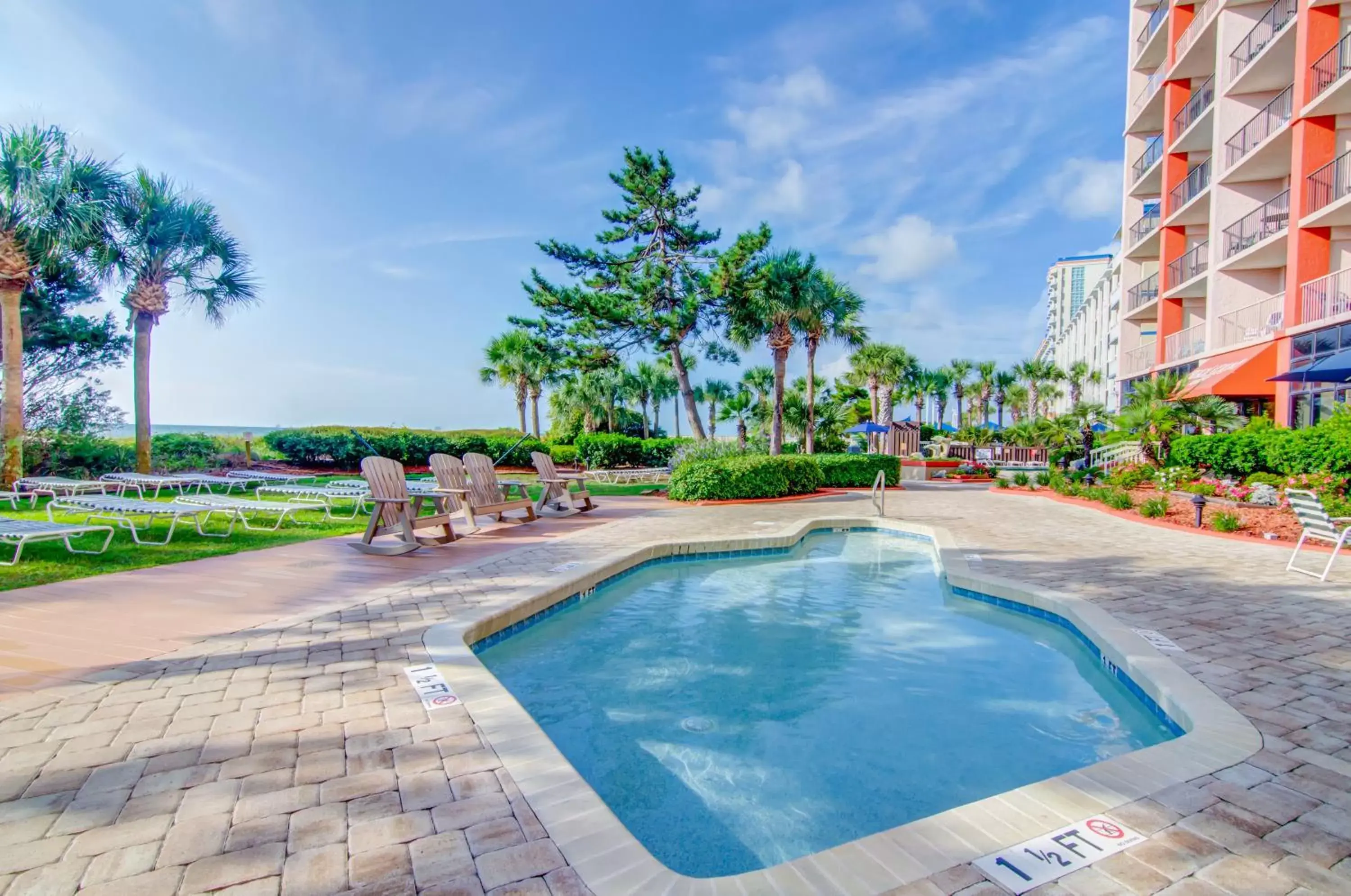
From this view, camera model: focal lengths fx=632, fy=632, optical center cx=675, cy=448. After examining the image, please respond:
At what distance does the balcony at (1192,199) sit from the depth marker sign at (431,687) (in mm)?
24978

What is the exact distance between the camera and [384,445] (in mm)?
22859

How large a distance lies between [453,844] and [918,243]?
2702 centimetres

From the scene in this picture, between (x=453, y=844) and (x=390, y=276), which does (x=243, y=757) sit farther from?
(x=390, y=276)

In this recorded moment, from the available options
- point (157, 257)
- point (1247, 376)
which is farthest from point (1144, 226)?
point (157, 257)

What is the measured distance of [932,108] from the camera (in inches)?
677

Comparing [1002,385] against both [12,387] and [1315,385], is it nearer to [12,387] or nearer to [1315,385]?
[1315,385]

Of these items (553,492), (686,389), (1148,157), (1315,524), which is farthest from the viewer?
(1148,157)

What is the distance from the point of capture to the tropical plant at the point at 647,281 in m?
22.2

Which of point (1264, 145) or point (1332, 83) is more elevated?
point (1332, 83)

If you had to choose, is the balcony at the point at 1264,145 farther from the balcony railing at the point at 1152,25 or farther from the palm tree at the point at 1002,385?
the palm tree at the point at 1002,385

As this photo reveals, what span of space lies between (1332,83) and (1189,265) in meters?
7.22

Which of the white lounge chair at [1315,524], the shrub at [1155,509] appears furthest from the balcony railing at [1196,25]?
the white lounge chair at [1315,524]

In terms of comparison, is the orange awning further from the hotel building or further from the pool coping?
the pool coping

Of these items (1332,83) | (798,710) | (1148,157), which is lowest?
(798,710)
